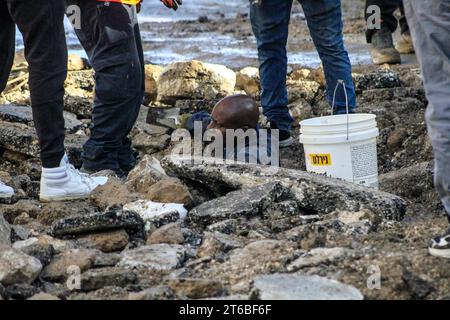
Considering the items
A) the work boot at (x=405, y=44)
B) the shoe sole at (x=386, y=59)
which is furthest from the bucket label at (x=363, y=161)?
the work boot at (x=405, y=44)

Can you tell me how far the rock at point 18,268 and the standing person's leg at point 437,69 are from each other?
1.55 metres

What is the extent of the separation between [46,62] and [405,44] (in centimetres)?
544

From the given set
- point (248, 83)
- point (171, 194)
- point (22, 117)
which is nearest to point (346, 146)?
point (171, 194)

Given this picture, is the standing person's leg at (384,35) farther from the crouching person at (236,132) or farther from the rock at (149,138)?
the crouching person at (236,132)

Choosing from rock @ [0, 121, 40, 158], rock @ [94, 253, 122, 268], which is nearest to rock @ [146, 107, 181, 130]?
rock @ [0, 121, 40, 158]

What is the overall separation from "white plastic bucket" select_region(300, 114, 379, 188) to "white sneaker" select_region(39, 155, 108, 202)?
121 cm

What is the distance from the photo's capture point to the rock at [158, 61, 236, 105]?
7730 mm

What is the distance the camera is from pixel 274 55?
256 inches

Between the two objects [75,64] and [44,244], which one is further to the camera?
[75,64]

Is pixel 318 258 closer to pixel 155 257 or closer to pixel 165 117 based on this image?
pixel 155 257

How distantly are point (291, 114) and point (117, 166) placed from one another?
1862mm

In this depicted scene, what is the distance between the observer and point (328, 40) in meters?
6.31

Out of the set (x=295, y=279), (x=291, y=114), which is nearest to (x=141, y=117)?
(x=291, y=114)

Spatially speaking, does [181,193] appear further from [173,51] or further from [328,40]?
[173,51]
